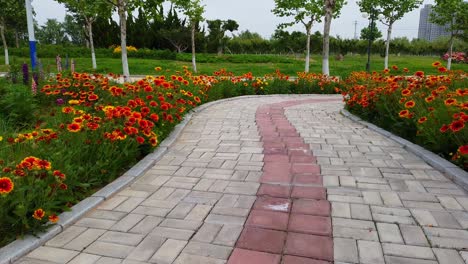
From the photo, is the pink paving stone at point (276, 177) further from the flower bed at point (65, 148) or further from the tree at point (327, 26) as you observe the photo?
the tree at point (327, 26)

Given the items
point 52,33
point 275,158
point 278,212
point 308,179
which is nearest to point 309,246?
point 278,212

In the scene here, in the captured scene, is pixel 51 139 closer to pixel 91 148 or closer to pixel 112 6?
pixel 91 148

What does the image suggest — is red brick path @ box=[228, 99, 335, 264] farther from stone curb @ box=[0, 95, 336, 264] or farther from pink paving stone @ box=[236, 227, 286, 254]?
stone curb @ box=[0, 95, 336, 264]

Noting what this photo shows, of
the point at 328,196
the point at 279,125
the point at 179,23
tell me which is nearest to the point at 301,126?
the point at 279,125

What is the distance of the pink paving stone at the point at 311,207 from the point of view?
2.91 meters

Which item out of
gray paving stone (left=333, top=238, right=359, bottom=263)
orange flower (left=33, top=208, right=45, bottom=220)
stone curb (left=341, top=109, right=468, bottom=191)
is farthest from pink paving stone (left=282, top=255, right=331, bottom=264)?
stone curb (left=341, top=109, right=468, bottom=191)

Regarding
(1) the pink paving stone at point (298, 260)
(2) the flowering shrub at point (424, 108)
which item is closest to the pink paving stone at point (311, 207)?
(1) the pink paving stone at point (298, 260)

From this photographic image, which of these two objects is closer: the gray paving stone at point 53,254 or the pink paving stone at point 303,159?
the gray paving stone at point 53,254

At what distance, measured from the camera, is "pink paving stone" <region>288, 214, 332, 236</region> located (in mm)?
2605

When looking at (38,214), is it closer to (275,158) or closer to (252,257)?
(252,257)

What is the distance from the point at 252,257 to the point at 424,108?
3760 mm

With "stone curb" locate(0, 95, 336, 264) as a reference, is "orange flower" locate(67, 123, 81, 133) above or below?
above

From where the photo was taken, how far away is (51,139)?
3354mm

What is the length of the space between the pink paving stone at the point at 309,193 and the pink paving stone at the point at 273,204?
0.55 ft
